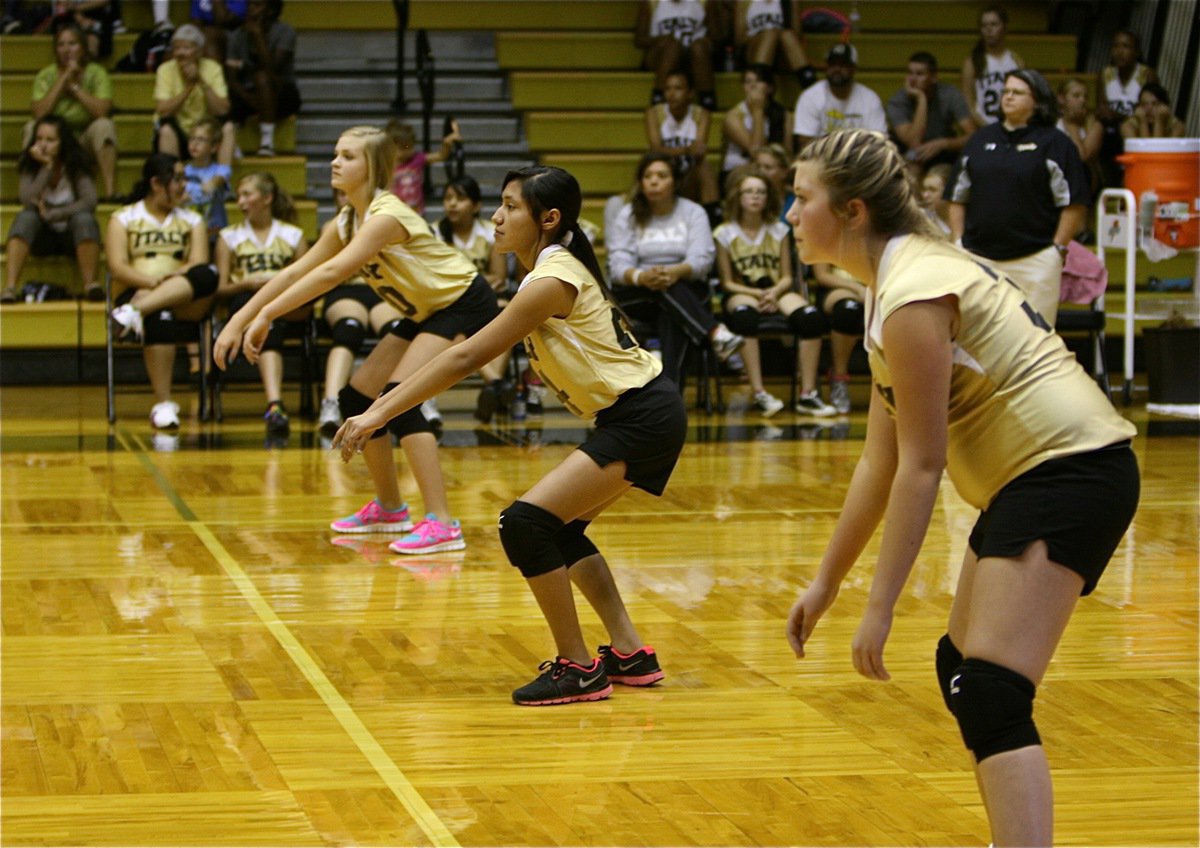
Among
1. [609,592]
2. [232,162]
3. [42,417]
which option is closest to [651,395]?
[609,592]

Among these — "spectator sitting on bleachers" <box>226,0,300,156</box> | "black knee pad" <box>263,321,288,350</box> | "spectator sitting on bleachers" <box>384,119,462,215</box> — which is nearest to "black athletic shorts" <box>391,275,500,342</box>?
"black knee pad" <box>263,321,288,350</box>

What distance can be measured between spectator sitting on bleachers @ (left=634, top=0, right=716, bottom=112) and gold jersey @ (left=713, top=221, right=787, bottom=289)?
255 centimetres

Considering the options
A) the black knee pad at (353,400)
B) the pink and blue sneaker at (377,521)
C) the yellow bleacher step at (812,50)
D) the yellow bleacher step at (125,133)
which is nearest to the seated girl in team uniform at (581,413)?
the black knee pad at (353,400)

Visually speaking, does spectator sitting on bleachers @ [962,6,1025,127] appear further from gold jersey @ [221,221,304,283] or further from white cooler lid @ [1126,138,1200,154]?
gold jersey @ [221,221,304,283]

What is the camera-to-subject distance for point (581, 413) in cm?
462

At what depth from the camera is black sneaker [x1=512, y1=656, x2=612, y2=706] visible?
4352 mm

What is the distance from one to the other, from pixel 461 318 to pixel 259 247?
4.35 m

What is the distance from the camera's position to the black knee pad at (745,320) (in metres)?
10.5

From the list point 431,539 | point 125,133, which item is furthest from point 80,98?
point 431,539

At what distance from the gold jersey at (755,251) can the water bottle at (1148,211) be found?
7.40 ft

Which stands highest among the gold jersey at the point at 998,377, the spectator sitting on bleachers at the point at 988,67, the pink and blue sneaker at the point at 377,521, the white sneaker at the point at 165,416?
the spectator sitting on bleachers at the point at 988,67

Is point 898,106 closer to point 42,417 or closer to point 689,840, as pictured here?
point 42,417

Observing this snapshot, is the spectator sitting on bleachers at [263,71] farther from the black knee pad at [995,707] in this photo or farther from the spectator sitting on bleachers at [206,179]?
the black knee pad at [995,707]

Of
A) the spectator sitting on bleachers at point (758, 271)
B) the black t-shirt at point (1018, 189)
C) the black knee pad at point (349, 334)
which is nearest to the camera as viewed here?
the black t-shirt at point (1018, 189)
